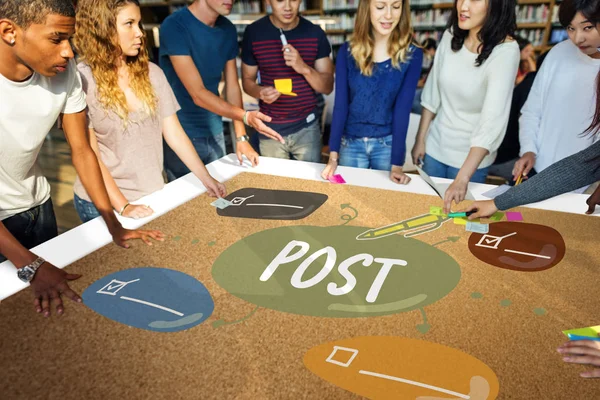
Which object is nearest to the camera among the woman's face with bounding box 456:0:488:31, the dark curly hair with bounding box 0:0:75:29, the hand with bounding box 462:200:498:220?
the dark curly hair with bounding box 0:0:75:29

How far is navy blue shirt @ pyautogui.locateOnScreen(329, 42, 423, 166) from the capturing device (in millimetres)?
1740

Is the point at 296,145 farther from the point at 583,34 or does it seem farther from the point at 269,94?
the point at 583,34

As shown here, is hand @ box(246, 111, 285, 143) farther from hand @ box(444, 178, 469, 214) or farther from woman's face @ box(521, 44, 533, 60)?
woman's face @ box(521, 44, 533, 60)

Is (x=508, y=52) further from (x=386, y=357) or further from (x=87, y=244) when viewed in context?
(x=87, y=244)

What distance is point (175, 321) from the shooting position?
3.05ft

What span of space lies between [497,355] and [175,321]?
2.09ft

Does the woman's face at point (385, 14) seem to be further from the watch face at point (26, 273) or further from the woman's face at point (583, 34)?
the watch face at point (26, 273)

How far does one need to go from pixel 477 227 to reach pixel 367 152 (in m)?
0.72

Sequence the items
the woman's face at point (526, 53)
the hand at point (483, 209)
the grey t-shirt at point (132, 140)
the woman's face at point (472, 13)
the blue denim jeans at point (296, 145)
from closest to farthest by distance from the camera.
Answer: the hand at point (483, 209)
the grey t-shirt at point (132, 140)
the woman's face at point (472, 13)
the blue denim jeans at point (296, 145)
the woman's face at point (526, 53)

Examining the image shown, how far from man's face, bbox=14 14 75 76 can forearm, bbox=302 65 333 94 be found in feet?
3.59

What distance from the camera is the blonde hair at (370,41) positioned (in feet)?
5.59

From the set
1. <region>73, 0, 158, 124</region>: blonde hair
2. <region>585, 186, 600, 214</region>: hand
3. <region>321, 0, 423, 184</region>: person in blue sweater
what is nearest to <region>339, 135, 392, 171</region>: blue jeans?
<region>321, 0, 423, 184</region>: person in blue sweater

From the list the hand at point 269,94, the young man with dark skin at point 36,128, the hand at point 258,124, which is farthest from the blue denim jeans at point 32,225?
the hand at point 269,94

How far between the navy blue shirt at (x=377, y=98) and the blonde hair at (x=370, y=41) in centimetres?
3
